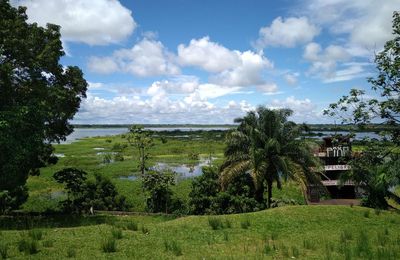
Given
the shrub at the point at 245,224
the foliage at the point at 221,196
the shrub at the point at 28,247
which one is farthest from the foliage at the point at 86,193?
the shrub at the point at 28,247

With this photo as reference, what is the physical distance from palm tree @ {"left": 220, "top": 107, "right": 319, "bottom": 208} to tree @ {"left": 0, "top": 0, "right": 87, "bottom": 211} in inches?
389

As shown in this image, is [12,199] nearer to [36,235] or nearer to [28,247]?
[36,235]

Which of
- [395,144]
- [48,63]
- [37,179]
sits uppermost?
[48,63]

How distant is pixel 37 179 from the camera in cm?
4969

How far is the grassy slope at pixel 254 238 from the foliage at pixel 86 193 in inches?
527

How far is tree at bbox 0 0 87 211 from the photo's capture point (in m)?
17.5

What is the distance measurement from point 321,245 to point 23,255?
835 cm

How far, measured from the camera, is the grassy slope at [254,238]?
1151 cm

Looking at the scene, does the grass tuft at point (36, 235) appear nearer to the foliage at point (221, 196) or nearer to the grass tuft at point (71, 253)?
the grass tuft at point (71, 253)

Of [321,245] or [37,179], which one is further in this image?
[37,179]

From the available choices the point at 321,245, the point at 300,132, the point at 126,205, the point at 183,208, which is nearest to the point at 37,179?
the point at 126,205

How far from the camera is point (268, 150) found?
26.1 meters

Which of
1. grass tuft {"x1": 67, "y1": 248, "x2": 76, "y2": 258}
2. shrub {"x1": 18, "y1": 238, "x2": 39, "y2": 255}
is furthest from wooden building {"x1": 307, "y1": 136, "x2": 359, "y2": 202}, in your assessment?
Result: shrub {"x1": 18, "y1": 238, "x2": 39, "y2": 255}

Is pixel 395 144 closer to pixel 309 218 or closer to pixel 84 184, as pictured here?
pixel 309 218
